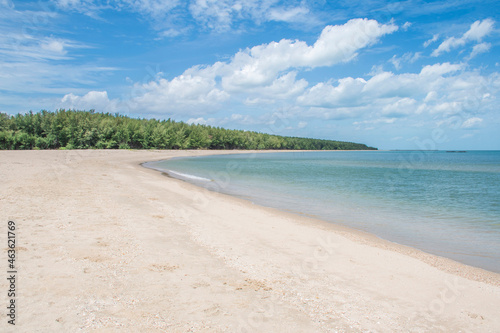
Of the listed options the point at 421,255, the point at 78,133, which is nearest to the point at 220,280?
the point at 421,255

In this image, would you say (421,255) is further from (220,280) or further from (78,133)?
(78,133)

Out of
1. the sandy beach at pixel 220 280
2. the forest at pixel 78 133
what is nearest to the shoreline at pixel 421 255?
the sandy beach at pixel 220 280

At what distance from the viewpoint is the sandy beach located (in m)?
4.25

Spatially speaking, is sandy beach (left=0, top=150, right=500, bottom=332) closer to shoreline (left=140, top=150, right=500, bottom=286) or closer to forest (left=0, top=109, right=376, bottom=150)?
shoreline (left=140, top=150, right=500, bottom=286)

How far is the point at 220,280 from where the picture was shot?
557 centimetres

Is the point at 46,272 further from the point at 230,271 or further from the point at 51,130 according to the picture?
the point at 51,130

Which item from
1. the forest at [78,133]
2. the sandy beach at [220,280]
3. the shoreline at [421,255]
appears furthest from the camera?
the forest at [78,133]

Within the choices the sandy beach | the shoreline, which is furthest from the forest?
the shoreline

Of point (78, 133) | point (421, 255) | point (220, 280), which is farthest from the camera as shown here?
point (78, 133)

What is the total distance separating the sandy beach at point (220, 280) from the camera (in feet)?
13.9

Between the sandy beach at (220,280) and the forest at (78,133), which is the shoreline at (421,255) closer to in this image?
the sandy beach at (220,280)

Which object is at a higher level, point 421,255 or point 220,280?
point 220,280

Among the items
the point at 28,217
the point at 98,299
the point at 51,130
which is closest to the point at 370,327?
the point at 98,299

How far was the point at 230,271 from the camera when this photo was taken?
607cm
